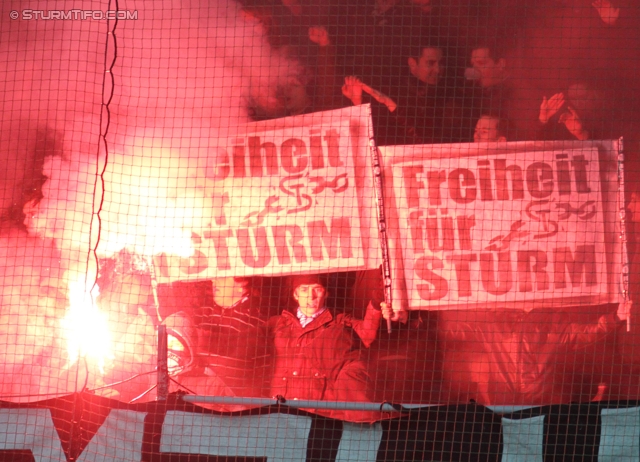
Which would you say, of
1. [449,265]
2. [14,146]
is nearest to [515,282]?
[449,265]

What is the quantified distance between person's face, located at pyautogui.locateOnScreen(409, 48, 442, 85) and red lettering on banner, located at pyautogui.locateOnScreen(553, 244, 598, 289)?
159 centimetres

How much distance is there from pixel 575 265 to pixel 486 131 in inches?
46.4

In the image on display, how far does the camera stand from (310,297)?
5.58m

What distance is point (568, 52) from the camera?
570cm

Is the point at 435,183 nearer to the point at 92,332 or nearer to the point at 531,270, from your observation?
the point at 531,270

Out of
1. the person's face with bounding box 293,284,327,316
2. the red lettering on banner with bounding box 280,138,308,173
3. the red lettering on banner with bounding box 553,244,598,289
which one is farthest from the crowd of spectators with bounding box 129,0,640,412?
the red lettering on banner with bounding box 553,244,598,289

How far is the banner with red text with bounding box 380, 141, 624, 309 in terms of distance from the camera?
16.9ft

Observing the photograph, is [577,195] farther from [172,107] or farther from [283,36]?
[172,107]

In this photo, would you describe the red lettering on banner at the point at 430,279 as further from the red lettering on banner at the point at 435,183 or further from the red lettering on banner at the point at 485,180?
the red lettering on banner at the point at 485,180

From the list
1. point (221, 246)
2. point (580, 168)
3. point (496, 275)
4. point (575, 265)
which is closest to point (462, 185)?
point (496, 275)

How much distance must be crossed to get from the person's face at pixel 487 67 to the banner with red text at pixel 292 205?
0.99 metres

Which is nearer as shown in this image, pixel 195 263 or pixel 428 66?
pixel 195 263

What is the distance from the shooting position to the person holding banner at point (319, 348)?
5375 mm

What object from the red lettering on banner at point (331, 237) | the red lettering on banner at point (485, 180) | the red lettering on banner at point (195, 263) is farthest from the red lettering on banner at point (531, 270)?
the red lettering on banner at point (195, 263)
